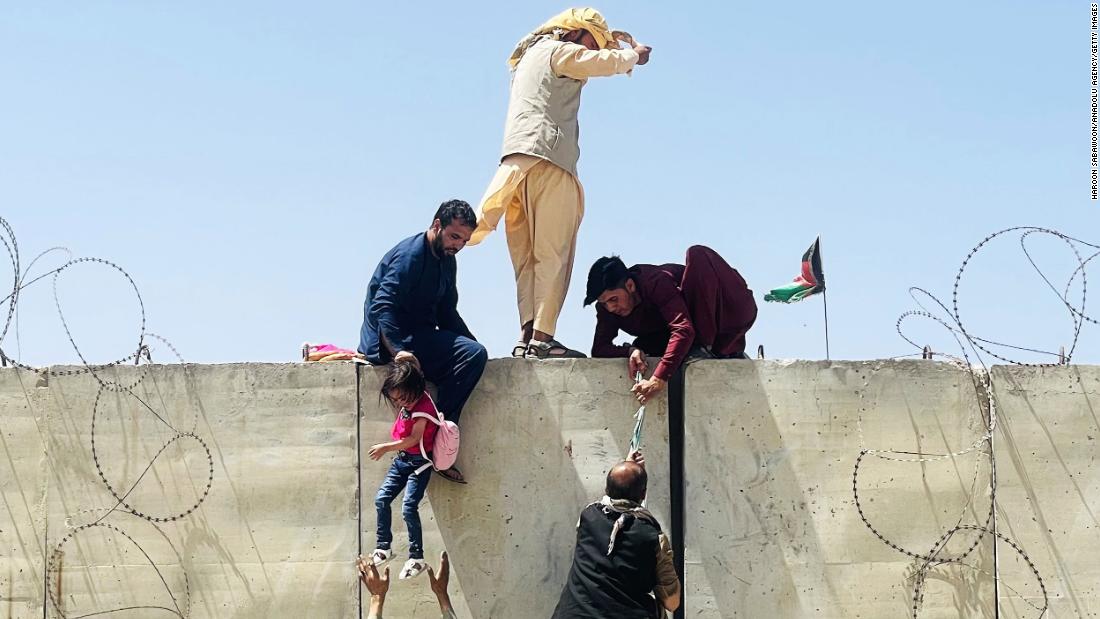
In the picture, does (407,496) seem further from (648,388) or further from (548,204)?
(548,204)

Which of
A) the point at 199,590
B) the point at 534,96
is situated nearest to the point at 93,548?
the point at 199,590

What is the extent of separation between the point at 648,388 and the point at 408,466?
1.39 m

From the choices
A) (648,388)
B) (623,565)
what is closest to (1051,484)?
(648,388)

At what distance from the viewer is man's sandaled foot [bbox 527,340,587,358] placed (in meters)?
8.24

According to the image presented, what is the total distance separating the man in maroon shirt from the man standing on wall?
33cm

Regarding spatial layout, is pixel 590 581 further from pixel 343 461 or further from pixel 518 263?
pixel 518 263

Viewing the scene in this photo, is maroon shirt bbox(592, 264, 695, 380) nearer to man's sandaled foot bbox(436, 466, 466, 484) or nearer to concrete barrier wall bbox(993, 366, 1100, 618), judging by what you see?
man's sandaled foot bbox(436, 466, 466, 484)

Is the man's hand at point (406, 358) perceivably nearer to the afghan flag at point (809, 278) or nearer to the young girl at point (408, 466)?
the young girl at point (408, 466)

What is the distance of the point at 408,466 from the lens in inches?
309

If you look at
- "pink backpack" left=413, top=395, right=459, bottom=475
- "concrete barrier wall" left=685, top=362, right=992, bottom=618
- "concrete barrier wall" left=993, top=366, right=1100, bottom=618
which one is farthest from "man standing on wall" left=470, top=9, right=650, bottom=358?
"concrete barrier wall" left=993, top=366, right=1100, bottom=618

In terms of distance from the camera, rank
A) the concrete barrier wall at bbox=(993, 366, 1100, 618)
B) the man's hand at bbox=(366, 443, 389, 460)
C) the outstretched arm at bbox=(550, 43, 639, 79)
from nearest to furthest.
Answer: the man's hand at bbox=(366, 443, 389, 460) < the concrete barrier wall at bbox=(993, 366, 1100, 618) < the outstretched arm at bbox=(550, 43, 639, 79)

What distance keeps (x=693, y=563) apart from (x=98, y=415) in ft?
11.5

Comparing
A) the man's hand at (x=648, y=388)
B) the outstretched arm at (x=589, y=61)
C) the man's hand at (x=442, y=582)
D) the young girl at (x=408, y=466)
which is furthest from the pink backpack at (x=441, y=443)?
the outstretched arm at (x=589, y=61)

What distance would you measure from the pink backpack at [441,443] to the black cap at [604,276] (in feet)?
3.67
